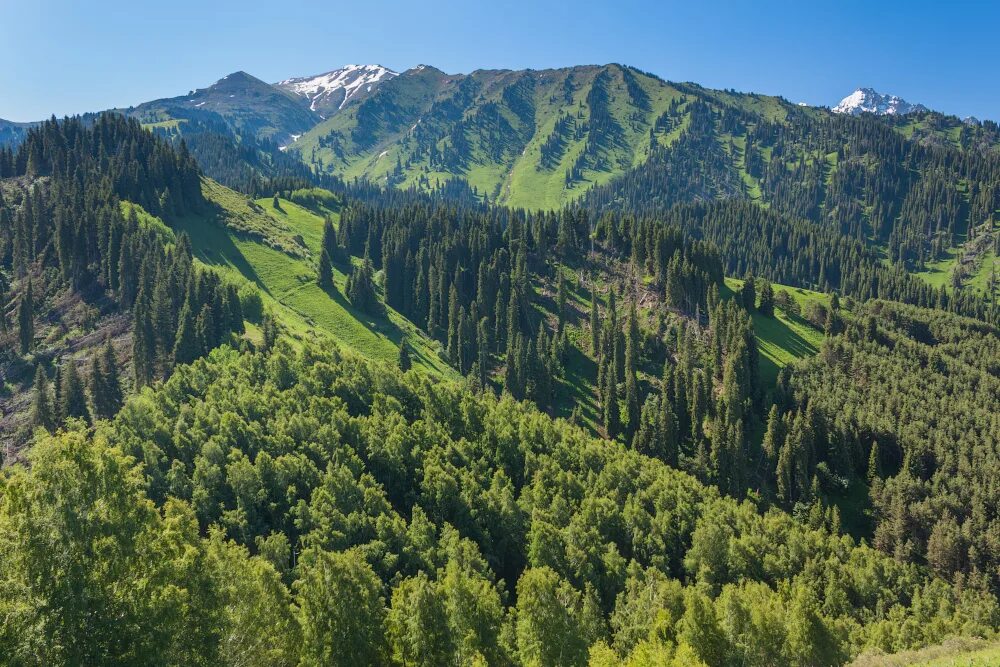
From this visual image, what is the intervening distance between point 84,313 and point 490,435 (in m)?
107

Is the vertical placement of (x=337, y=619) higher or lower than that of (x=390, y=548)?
higher

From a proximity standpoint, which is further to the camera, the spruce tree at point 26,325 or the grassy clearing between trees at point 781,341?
the grassy clearing between trees at point 781,341

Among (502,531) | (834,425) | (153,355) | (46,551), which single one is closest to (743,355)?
(834,425)

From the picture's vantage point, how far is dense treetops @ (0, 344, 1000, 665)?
30906 millimetres

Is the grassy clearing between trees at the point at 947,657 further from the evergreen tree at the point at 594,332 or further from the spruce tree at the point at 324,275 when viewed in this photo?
the spruce tree at the point at 324,275

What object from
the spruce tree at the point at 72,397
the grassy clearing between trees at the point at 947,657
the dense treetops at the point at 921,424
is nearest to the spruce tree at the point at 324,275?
the spruce tree at the point at 72,397

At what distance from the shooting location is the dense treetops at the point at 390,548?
3091 centimetres

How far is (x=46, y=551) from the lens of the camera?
29297 millimetres

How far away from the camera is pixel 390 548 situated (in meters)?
78.7

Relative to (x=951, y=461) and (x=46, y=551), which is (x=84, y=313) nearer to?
(x=46, y=551)

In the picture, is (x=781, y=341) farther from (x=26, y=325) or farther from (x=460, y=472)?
(x=26, y=325)

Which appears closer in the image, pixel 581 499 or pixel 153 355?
pixel 581 499

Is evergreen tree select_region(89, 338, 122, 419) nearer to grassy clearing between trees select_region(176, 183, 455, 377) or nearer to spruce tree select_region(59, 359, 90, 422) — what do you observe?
spruce tree select_region(59, 359, 90, 422)

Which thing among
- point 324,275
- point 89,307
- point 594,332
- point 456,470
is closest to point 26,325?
point 89,307
